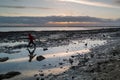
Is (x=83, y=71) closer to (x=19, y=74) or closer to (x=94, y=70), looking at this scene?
(x=94, y=70)

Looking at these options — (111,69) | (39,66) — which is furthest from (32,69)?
→ (111,69)

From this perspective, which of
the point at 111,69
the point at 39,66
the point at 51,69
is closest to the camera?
the point at 111,69

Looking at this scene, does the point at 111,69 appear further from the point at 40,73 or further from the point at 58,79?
the point at 40,73

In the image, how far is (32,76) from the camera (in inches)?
677

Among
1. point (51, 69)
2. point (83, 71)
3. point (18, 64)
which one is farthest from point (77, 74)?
point (18, 64)

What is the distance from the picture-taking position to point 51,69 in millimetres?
19703

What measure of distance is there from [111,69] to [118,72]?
4.11 feet

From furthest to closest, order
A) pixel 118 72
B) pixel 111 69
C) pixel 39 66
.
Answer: pixel 39 66 → pixel 111 69 → pixel 118 72

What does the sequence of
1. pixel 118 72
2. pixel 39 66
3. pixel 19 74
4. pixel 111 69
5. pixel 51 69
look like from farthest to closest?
pixel 39 66
pixel 51 69
pixel 19 74
pixel 111 69
pixel 118 72

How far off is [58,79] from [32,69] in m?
4.85

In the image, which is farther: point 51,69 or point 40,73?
point 51,69

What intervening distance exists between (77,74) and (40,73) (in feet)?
9.64

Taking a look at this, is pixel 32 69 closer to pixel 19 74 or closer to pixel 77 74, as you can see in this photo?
pixel 19 74

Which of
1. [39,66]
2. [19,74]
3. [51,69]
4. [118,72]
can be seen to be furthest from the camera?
[39,66]
